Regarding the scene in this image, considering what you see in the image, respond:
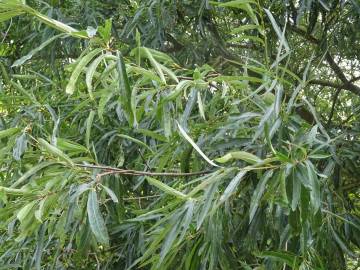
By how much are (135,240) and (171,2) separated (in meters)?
0.83

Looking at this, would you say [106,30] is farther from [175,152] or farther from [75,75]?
[175,152]

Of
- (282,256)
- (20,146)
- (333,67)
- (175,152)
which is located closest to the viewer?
(282,256)

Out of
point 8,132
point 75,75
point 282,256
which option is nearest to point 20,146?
point 8,132

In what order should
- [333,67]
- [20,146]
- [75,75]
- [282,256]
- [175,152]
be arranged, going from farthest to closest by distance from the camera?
1. [333,67]
2. [175,152]
3. [20,146]
4. [282,256]
5. [75,75]

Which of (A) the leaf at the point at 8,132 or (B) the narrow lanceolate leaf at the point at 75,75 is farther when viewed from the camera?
(A) the leaf at the point at 8,132

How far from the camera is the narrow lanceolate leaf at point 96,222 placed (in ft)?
3.13

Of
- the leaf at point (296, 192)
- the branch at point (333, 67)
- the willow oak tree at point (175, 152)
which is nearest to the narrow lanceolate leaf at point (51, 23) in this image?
the willow oak tree at point (175, 152)

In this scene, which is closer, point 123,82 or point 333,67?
point 123,82

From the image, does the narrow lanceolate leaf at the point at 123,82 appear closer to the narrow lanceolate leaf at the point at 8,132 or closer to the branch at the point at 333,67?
the narrow lanceolate leaf at the point at 8,132

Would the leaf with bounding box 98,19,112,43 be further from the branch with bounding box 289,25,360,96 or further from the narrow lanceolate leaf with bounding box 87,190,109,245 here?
the branch with bounding box 289,25,360,96

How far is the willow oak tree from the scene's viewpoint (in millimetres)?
988

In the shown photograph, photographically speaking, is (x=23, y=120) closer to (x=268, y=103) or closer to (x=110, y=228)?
(x=110, y=228)

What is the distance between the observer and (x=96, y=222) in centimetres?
97

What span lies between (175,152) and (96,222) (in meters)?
0.34
